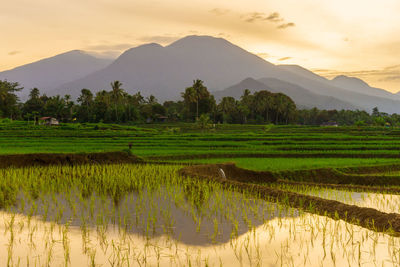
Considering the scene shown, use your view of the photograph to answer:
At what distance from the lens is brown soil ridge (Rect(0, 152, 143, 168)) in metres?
15.9

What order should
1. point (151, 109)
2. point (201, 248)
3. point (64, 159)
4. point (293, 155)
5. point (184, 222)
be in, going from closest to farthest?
point (201, 248) < point (184, 222) < point (64, 159) < point (293, 155) < point (151, 109)

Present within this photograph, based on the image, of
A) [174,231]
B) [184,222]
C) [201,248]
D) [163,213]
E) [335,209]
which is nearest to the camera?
[201,248]

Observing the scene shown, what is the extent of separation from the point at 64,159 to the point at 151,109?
207 ft

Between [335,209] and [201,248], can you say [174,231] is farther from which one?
[335,209]

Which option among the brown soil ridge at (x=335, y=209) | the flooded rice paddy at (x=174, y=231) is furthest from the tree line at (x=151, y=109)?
the flooded rice paddy at (x=174, y=231)

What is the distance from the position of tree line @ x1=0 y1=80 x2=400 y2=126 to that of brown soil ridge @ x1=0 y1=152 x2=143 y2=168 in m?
45.9

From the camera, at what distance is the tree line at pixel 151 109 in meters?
67.9

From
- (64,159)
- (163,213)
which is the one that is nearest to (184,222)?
(163,213)

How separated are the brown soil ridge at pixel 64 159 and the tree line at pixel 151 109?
45931 millimetres

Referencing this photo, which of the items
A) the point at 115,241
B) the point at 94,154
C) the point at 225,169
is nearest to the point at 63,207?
the point at 115,241

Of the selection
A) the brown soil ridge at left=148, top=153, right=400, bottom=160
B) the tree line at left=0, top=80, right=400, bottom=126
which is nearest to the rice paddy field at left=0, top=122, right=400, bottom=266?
the brown soil ridge at left=148, top=153, right=400, bottom=160

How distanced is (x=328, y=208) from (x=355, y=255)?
2.80 meters

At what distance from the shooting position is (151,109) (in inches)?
3108

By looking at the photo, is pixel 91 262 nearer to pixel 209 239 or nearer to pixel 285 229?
pixel 209 239
